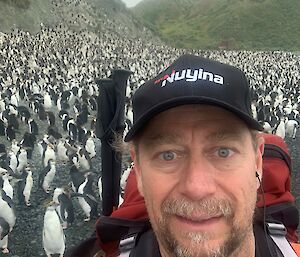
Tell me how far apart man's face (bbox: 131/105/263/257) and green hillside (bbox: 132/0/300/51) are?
59.4 metres

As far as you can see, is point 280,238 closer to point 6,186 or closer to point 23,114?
point 6,186

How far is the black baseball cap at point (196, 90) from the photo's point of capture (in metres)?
1.57

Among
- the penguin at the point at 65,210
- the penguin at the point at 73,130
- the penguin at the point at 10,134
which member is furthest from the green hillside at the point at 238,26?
the penguin at the point at 65,210

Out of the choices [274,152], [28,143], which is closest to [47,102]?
[28,143]

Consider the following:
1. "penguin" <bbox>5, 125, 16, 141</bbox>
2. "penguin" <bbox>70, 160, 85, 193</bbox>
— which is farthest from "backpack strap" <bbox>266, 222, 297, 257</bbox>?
"penguin" <bbox>5, 125, 16, 141</bbox>

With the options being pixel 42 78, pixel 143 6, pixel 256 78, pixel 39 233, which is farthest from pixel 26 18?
pixel 143 6

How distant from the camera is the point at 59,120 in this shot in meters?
18.1

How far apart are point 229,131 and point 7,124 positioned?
14.4m

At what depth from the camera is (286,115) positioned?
17328 millimetres

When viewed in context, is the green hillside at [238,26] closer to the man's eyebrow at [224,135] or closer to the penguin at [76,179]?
the penguin at [76,179]

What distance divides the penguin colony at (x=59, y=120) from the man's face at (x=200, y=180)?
601 cm

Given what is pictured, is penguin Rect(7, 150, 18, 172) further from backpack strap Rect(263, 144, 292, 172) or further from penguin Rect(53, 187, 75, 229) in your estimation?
backpack strap Rect(263, 144, 292, 172)

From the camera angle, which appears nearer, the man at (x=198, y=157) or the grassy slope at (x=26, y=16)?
the man at (x=198, y=157)

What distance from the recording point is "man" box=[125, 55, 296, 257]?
157cm
